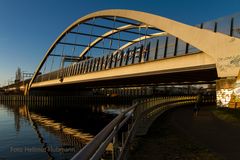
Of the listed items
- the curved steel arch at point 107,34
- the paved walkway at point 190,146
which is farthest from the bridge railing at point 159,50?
the paved walkway at point 190,146

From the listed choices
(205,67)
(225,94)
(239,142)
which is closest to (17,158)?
(239,142)

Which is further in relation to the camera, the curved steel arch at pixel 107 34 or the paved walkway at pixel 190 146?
the curved steel arch at pixel 107 34

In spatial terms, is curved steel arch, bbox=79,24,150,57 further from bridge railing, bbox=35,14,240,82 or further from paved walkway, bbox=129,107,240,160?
paved walkway, bbox=129,107,240,160

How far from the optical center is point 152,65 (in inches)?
1348

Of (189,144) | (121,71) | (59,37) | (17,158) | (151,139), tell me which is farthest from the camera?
(59,37)

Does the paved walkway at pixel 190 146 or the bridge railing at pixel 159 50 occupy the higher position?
the bridge railing at pixel 159 50

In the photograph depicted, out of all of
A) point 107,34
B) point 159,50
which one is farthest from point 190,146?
point 107,34

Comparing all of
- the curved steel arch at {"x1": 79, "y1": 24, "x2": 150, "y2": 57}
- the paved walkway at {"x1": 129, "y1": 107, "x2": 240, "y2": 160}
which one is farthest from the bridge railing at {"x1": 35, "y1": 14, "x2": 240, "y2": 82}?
the paved walkway at {"x1": 129, "y1": 107, "x2": 240, "y2": 160}

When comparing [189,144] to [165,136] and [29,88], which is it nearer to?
[165,136]

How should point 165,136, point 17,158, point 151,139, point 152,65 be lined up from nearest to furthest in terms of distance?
point 151,139
point 165,136
point 17,158
point 152,65

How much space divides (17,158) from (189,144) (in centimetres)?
1329

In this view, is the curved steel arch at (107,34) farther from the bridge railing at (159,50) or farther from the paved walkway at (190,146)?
the paved walkway at (190,146)

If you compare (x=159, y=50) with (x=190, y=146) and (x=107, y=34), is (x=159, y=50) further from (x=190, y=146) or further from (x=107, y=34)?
(x=107, y=34)

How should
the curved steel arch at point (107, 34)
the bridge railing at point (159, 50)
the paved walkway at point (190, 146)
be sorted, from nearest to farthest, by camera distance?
the paved walkway at point (190, 146) < the bridge railing at point (159, 50) < the curved steel arch at point (107, 34)
